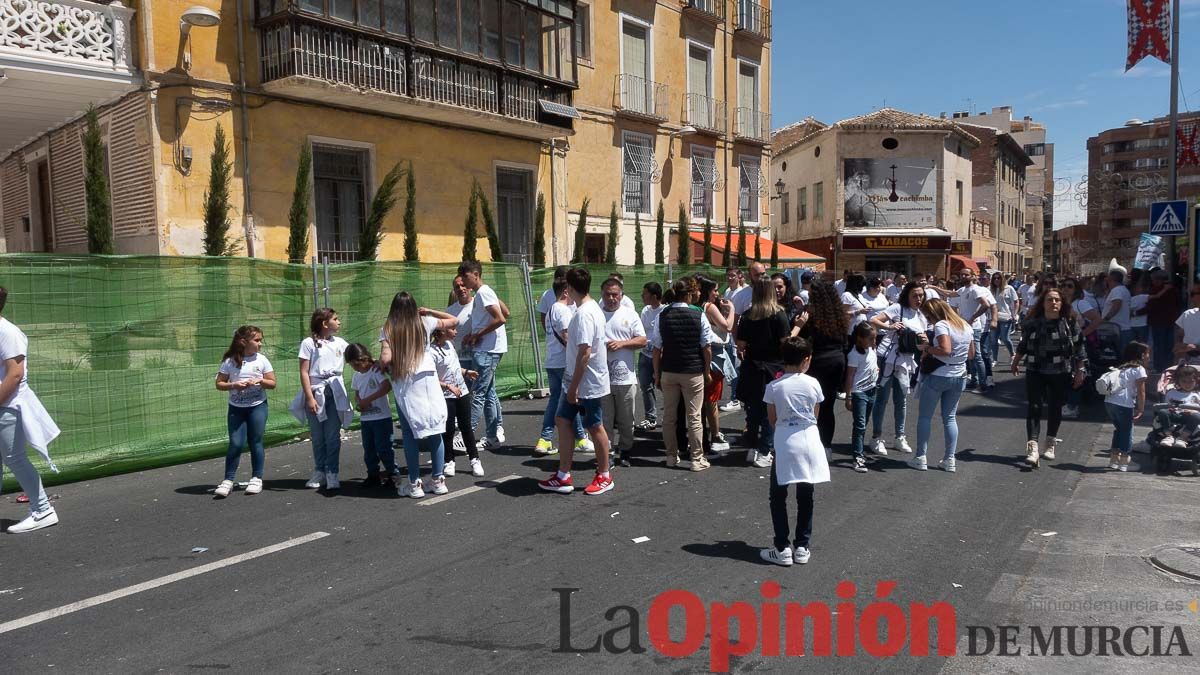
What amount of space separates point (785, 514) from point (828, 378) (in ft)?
9.23

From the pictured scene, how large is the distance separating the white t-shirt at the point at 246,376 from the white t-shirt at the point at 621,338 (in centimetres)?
288

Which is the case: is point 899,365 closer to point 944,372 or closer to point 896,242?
point 944,372

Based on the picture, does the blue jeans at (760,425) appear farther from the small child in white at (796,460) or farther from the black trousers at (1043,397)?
the small child in white at (796,460)

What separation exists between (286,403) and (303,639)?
5.79 m

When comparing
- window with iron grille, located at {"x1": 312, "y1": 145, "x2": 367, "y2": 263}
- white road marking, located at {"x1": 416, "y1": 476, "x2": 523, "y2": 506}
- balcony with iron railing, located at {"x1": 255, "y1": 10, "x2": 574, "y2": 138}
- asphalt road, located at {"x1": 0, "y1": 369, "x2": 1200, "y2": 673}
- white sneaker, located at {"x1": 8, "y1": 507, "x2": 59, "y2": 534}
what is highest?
balcony with iron railing, located at {"x1": 255, "y1": 10, "x2": 574, "y2": 138}

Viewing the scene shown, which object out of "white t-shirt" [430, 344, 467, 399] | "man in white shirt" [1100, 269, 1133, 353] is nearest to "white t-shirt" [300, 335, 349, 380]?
"white t-shirt" [430, 344, 467, 399]

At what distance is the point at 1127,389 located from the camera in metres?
7.77

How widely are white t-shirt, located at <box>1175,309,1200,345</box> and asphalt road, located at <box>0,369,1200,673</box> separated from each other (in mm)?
2476

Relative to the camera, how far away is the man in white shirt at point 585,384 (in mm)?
6699

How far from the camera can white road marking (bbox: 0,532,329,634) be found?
14.6ft

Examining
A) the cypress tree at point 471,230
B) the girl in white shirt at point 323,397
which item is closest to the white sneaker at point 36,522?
the girl in white shirt at point 323,397

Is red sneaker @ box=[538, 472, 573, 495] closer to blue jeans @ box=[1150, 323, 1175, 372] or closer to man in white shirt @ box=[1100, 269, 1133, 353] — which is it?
man in white shirt @ box=[1100, 269, 1133, 353]

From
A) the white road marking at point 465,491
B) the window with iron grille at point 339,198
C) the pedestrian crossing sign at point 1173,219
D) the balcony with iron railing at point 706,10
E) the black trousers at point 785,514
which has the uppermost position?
the balcony with iron railing at point 706,10

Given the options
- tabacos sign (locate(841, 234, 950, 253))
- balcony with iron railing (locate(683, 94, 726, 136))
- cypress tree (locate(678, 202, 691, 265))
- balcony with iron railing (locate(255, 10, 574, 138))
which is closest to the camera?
balcony with iron railing (locate(255, 10, 574, 138))
